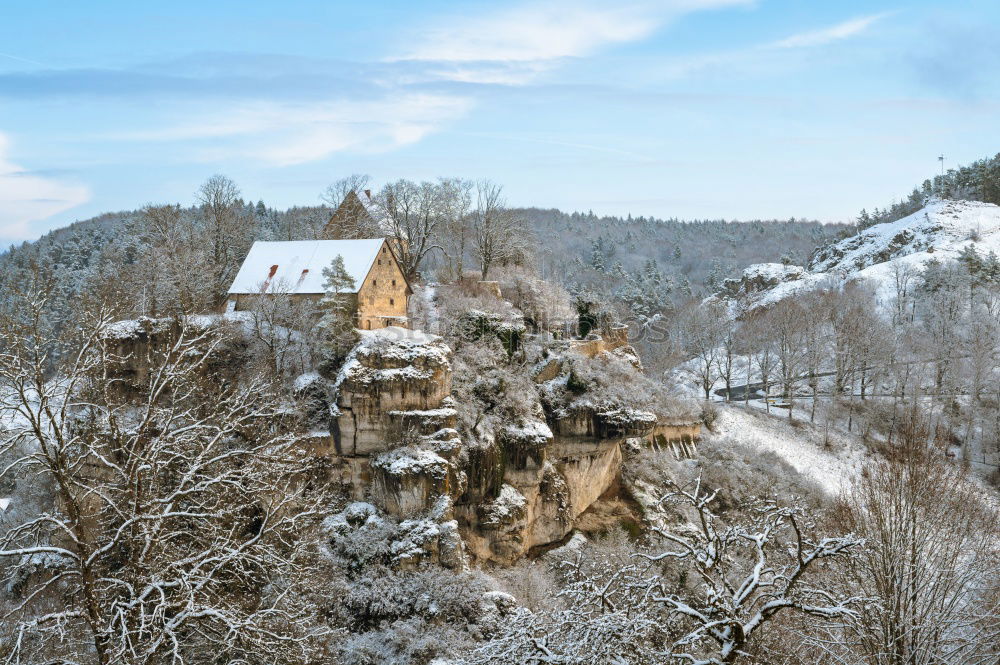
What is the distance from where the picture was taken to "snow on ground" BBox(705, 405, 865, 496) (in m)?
33.8

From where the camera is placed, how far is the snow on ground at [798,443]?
111 ft

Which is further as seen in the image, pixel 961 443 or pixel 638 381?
pixel 961 443

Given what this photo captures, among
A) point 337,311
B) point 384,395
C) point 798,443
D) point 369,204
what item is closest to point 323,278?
point 337,311

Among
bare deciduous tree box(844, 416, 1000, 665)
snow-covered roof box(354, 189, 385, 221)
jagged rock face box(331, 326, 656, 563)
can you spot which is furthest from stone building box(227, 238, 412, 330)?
bare deciduous tree box(844, 416, 1000, 665)

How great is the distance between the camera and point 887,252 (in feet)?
217

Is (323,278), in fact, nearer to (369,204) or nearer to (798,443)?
(369,204)

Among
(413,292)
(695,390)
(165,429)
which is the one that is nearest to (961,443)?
(695,390)

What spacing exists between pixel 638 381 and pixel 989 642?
22089 mm

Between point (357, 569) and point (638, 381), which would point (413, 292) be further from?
point (357, 569)

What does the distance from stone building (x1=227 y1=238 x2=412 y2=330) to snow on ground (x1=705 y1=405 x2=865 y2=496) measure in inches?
718

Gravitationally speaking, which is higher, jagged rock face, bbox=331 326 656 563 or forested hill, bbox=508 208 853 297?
forested hill, bbox=508 208 853 297

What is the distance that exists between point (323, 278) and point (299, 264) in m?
1.65

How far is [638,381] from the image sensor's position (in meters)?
31.2

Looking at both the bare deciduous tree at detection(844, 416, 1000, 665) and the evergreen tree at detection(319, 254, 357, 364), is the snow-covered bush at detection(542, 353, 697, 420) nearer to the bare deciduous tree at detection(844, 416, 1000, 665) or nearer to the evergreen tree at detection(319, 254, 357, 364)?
the evergreen tree at detection(319, 254, 357, 364)
